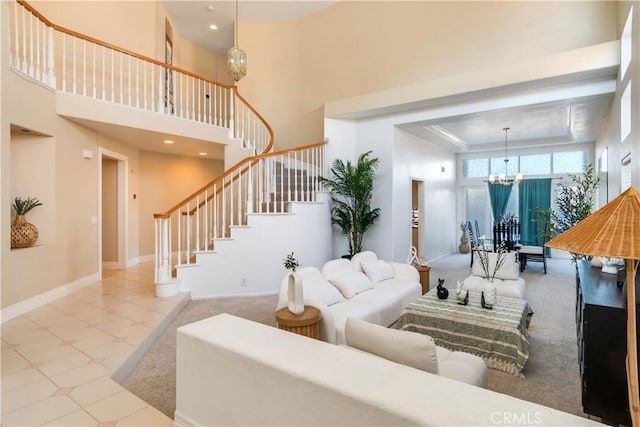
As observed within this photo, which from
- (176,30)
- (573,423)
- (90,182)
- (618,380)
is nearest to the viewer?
(573,423)

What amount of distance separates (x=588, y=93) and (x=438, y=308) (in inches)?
153

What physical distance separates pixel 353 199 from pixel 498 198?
5.67m

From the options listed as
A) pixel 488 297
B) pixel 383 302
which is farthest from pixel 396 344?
pixel 488 297

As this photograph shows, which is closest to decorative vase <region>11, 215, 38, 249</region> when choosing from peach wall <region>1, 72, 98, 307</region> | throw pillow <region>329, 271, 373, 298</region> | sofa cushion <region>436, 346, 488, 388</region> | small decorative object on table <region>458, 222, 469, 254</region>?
peach wall <region>1, 72, 98, 307</region>

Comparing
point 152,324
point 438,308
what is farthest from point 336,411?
point 152,324

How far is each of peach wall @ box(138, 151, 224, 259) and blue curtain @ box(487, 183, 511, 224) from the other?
824 centimetres

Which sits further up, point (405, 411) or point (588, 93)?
point (588, 93)

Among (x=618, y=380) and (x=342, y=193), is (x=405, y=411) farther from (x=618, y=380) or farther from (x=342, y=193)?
(x=342, y=193)

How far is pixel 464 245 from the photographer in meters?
9.72

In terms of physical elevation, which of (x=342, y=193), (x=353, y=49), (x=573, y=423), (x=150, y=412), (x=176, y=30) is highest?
(x=176, y=30)

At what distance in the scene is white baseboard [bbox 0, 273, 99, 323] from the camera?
12.1ft

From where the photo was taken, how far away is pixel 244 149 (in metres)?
6.72

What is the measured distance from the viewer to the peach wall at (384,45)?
4652 mm

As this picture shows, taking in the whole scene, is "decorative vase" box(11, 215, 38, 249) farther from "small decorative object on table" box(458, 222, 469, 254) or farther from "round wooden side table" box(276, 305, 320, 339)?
"small decorative object on table" box(458, 222, 469, 254)
